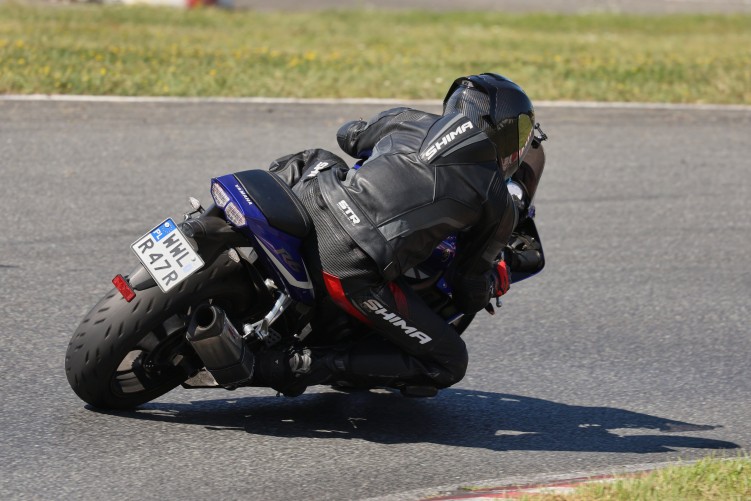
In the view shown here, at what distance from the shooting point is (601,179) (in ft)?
30.7

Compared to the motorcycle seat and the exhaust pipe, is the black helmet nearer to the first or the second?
the motorcycle seat

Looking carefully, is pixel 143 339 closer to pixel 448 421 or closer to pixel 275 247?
pixel 275 247

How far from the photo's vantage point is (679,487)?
420cm

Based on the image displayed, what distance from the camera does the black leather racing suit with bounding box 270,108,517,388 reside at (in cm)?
461

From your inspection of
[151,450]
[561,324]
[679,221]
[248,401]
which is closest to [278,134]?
[679,221]

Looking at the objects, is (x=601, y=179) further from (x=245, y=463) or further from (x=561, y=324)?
(x=245, y=463)

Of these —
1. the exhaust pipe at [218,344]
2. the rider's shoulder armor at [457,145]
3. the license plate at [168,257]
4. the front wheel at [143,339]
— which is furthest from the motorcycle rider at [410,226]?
the license plate at [168,257]

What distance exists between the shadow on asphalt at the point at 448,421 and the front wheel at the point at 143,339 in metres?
0.15

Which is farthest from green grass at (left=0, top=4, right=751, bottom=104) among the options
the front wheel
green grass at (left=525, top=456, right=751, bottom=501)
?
green grass at (left=525, top=456, right=751, bottom=501)

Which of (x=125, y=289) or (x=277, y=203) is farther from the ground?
(x=277, y=203)

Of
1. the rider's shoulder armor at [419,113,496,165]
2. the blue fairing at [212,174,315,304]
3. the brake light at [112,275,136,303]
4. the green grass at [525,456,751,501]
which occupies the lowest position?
the green grass at [525,456,751,501]

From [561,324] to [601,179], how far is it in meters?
3.00

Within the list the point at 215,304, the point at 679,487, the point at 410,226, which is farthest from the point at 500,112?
the point at 679,487

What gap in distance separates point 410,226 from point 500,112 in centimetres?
58
